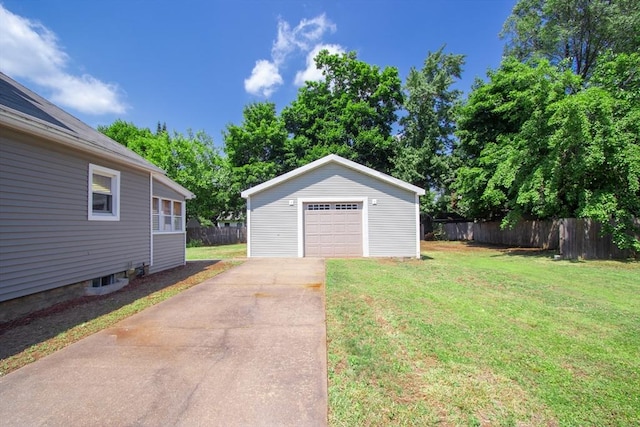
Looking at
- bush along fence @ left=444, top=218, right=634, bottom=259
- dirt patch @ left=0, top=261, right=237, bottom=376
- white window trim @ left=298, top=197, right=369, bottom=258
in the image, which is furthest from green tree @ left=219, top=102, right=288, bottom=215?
dirt patch @ left=0, top=261, right=237, bottom=376

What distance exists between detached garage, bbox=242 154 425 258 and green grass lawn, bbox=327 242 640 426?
6155mm

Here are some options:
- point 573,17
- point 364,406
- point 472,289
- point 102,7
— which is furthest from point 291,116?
point 364,406

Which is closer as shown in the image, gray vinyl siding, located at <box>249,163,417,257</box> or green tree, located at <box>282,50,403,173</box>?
gray vinyl siding, located at <box>249,163,417,257</box>

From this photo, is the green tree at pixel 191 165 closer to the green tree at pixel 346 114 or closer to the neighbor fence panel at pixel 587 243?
the green tree at pixel 346 114

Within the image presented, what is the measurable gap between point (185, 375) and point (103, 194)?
242 inches

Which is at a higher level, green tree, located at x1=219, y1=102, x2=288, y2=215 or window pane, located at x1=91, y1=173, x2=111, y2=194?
green tree, located at x1=219, y1=102, x2=288, y2=215

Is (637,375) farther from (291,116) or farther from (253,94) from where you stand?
(253,94)

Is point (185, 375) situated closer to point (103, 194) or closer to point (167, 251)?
point (103, 194)

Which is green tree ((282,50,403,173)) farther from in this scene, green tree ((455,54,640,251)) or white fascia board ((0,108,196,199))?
white fascia board ((0,108,196,199))

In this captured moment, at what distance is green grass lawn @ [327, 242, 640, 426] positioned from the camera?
2.35m

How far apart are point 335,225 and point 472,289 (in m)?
7.05

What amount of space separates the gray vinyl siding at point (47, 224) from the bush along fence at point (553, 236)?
16459mm

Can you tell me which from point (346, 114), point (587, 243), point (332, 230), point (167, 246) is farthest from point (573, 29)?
point (167, 246)

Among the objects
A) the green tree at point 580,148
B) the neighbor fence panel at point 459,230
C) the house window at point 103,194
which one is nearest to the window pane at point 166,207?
the house window at point 103,194
